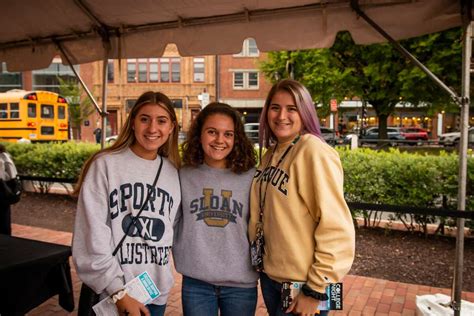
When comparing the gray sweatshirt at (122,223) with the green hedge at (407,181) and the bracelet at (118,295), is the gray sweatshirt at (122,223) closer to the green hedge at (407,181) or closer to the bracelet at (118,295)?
the bracelet at (118,295)

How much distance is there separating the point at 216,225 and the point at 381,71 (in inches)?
717

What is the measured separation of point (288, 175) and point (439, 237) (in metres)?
5.75

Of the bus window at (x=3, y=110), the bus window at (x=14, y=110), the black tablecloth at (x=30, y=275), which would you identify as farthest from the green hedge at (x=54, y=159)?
the bus window at (x=3, y=110)

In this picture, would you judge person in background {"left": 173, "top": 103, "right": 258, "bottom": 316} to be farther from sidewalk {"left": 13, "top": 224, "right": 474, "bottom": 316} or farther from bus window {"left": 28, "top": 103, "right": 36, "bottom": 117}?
bus window {"left": 28, "top": 103, "right": 36, "bottom": 117}

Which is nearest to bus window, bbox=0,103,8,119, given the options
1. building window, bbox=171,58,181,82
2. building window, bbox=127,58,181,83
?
building window, bbox=127,58,181,83

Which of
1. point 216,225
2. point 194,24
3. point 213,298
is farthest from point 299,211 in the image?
point 194,24

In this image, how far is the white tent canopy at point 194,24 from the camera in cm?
342

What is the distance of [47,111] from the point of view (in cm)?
2394

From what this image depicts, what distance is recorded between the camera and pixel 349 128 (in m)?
44.3

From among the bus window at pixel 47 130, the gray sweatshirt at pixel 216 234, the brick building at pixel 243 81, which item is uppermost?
the brick building at pixel 243 81

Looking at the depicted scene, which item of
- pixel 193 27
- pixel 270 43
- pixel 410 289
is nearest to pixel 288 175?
pixel 270 43

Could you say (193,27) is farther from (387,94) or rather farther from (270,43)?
(387,94)

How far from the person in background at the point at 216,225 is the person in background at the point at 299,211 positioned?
9cm

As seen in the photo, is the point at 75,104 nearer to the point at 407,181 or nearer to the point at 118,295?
the point at 407,181
